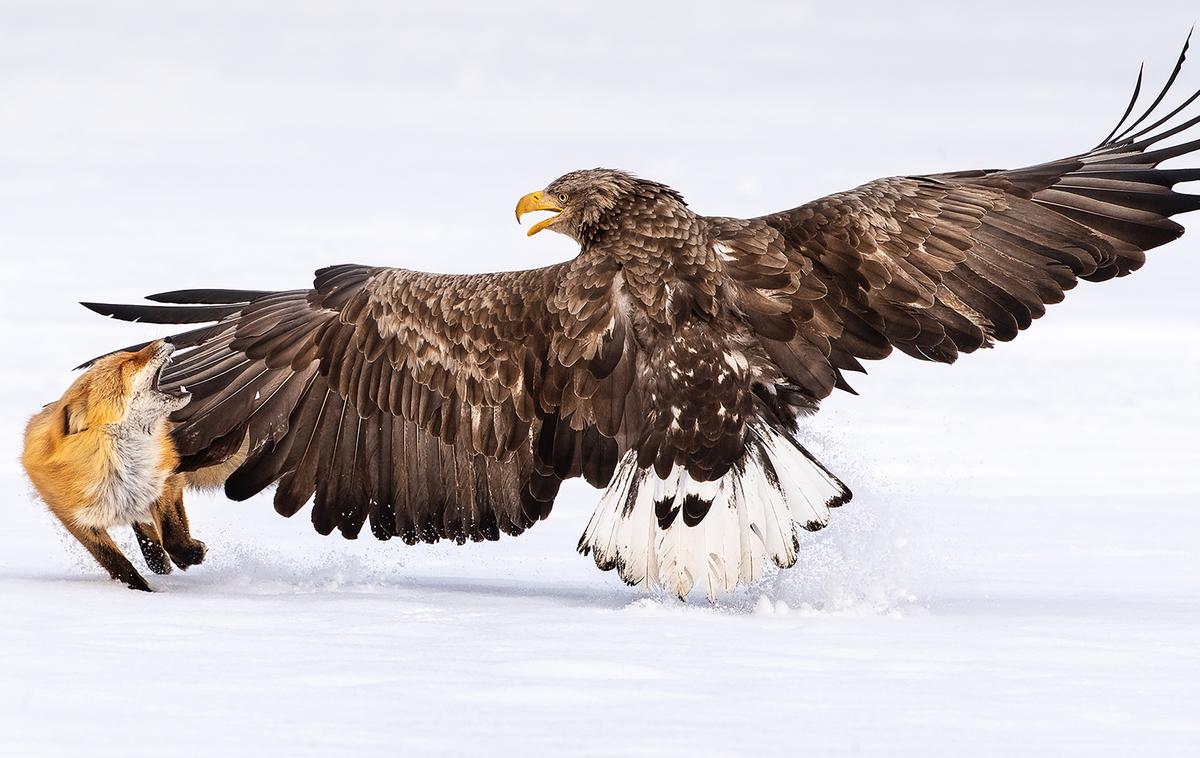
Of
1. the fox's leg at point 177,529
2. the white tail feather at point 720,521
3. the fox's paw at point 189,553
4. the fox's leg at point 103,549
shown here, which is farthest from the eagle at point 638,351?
the fox's leg at point 103,549

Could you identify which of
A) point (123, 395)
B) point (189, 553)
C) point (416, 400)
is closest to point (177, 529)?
point (189, 553)

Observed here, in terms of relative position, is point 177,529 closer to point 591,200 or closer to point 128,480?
point 128,480

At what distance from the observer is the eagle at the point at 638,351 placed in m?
6.79

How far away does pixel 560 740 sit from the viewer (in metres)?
4.14

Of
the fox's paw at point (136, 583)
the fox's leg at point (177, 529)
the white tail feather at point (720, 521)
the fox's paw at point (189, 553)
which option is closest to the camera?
the white tail feather at point (720, 521)

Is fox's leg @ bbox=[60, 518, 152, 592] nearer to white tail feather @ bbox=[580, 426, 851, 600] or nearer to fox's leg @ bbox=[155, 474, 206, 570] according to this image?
fox's leg @ bbox=[155, 474, 206, 570]

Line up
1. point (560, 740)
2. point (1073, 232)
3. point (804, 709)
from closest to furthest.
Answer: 1. point (560, 740)
2. point (804, 709)
3. point (1073, 232)

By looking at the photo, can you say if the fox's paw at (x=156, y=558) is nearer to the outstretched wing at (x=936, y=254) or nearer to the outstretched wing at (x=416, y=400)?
the outstretched wing at (x=416, y=400)

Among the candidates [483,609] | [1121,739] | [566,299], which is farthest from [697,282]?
[1121,739]

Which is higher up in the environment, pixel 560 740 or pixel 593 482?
pixel 593 482

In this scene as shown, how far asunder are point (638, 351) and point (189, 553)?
2494 millimetres

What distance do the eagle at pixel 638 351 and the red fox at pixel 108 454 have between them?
0.14 meters

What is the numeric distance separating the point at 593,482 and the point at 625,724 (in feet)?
8.62

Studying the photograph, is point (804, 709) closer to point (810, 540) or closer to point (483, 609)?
point (483, 609)
